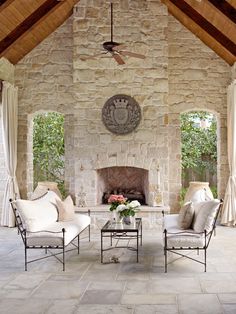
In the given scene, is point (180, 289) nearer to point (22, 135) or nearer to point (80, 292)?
point (80, 292)

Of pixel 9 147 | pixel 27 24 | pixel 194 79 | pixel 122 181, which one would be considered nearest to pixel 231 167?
pixel 194 79

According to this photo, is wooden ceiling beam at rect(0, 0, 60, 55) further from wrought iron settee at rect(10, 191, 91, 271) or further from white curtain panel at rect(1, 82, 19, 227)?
wrought iron settee at rect(10, 191, 91, 271)

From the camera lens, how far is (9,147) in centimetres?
855

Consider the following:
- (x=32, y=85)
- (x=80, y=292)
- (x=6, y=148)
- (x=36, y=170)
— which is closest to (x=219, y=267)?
(x=80, y=292)

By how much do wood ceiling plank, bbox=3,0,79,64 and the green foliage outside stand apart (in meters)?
2.21

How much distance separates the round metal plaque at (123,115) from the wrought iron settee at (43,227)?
2.63 m

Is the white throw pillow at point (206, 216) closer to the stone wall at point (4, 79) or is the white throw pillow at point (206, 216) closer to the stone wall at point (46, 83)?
the stone wall at point (46, 83)

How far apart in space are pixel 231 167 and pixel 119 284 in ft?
15.6

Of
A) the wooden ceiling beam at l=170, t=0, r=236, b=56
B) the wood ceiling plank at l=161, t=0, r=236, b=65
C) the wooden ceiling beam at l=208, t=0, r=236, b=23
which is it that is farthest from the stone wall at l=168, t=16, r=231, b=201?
the wooden ceiling beam at l=208, t=0, r=236, b=23

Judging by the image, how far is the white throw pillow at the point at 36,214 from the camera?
5.25 m

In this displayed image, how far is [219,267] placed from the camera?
5.16m

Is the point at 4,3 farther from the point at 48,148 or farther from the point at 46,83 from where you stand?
the point at 48,148

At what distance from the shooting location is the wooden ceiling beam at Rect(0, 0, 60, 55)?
7723 millimetres

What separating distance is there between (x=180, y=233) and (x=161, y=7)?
5.19m
